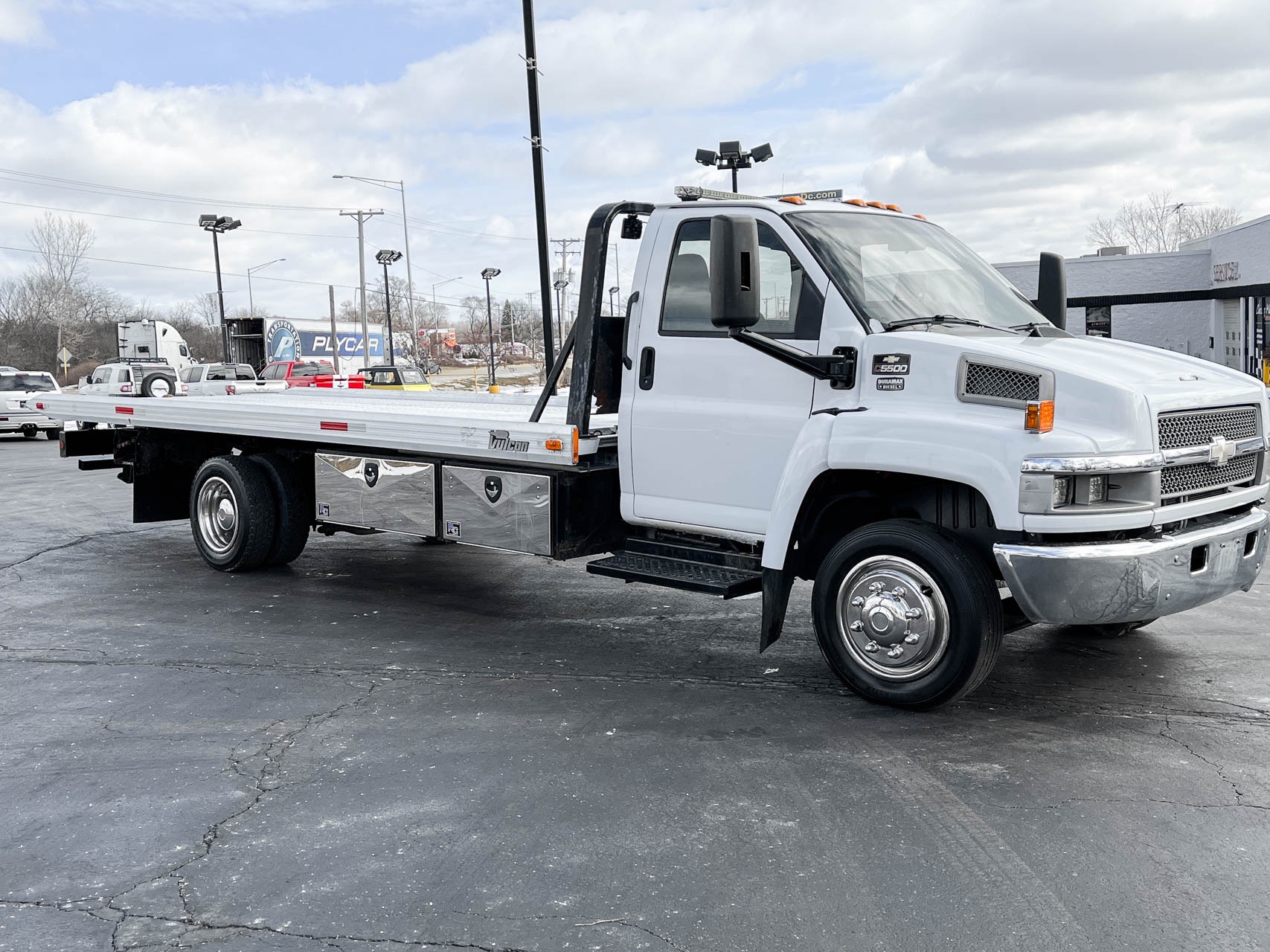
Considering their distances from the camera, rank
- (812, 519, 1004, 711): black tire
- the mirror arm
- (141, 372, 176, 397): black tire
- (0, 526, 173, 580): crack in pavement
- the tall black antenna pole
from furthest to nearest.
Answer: the tall black antenna pole → (141, 372, 176, 397): black tire → (0, 526, 173, 580): crack in pavement → the mirror arm → (812, 519, 1004, 711): black tire

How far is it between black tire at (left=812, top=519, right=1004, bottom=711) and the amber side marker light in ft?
2.23

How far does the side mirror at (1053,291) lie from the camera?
23.4 feet

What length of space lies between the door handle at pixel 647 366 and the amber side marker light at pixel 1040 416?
2163 millimetres

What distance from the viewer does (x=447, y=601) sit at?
8367 millimetres

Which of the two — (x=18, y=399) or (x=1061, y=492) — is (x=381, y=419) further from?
(x=18, y=399)

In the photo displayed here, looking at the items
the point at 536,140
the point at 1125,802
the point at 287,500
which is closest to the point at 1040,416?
the point at 1125,802

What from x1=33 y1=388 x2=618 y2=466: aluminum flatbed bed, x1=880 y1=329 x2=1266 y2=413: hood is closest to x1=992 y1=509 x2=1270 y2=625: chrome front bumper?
x1=880 y1=329 x2=1266 y2=413: hood

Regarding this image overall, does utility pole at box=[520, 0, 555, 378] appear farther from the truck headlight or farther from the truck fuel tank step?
the truck headlight

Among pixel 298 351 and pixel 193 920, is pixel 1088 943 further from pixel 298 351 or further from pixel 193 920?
pixel 298 351

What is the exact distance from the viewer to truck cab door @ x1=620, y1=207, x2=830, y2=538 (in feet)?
19.4

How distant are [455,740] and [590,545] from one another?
6.46 ft

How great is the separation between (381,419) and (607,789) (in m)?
3.76

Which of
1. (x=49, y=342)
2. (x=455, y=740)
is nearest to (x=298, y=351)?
(x=49, y=342)

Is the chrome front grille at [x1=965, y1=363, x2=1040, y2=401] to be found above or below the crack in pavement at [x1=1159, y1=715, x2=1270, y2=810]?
above
